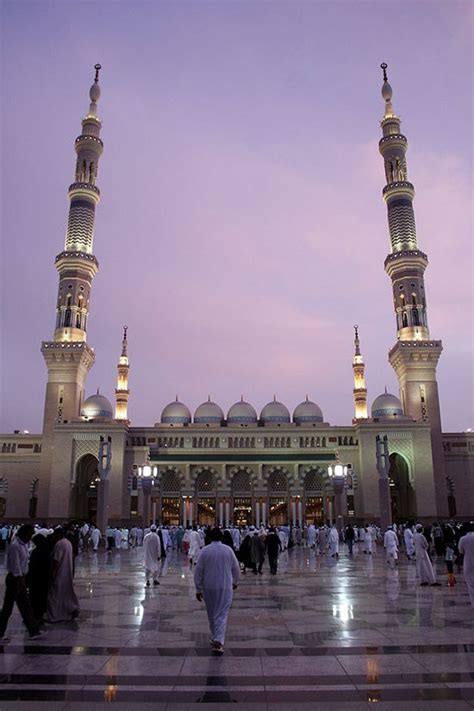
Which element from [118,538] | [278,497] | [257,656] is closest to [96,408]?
[278,497]

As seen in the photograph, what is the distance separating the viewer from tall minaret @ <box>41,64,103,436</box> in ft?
125

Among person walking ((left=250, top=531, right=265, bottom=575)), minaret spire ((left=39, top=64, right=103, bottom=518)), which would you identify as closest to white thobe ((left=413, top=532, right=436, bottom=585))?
person walking ((left=250, top=531, right=265, bottom=575))

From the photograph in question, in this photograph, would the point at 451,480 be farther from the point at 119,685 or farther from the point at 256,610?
the point at 119,685

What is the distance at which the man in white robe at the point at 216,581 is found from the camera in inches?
230

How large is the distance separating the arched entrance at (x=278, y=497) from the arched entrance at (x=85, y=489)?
12.1 meters

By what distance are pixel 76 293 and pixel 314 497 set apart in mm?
21612

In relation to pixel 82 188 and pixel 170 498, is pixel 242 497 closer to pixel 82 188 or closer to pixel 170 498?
pixel 170 498

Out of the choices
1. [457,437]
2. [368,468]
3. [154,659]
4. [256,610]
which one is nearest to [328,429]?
[368,468]

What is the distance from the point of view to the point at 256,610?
850 cm

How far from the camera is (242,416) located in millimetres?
42125

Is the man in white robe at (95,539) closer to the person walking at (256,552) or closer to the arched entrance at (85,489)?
the person walking at (256,552)

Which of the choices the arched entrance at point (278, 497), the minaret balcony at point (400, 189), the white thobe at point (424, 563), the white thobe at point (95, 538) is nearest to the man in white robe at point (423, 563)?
the white thobe at point (424, 563)

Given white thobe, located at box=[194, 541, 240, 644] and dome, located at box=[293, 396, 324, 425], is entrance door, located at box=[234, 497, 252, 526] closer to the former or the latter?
dome, located at box=[293, 396, 324, 425]

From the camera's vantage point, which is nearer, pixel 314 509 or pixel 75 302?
pixel 314 509
